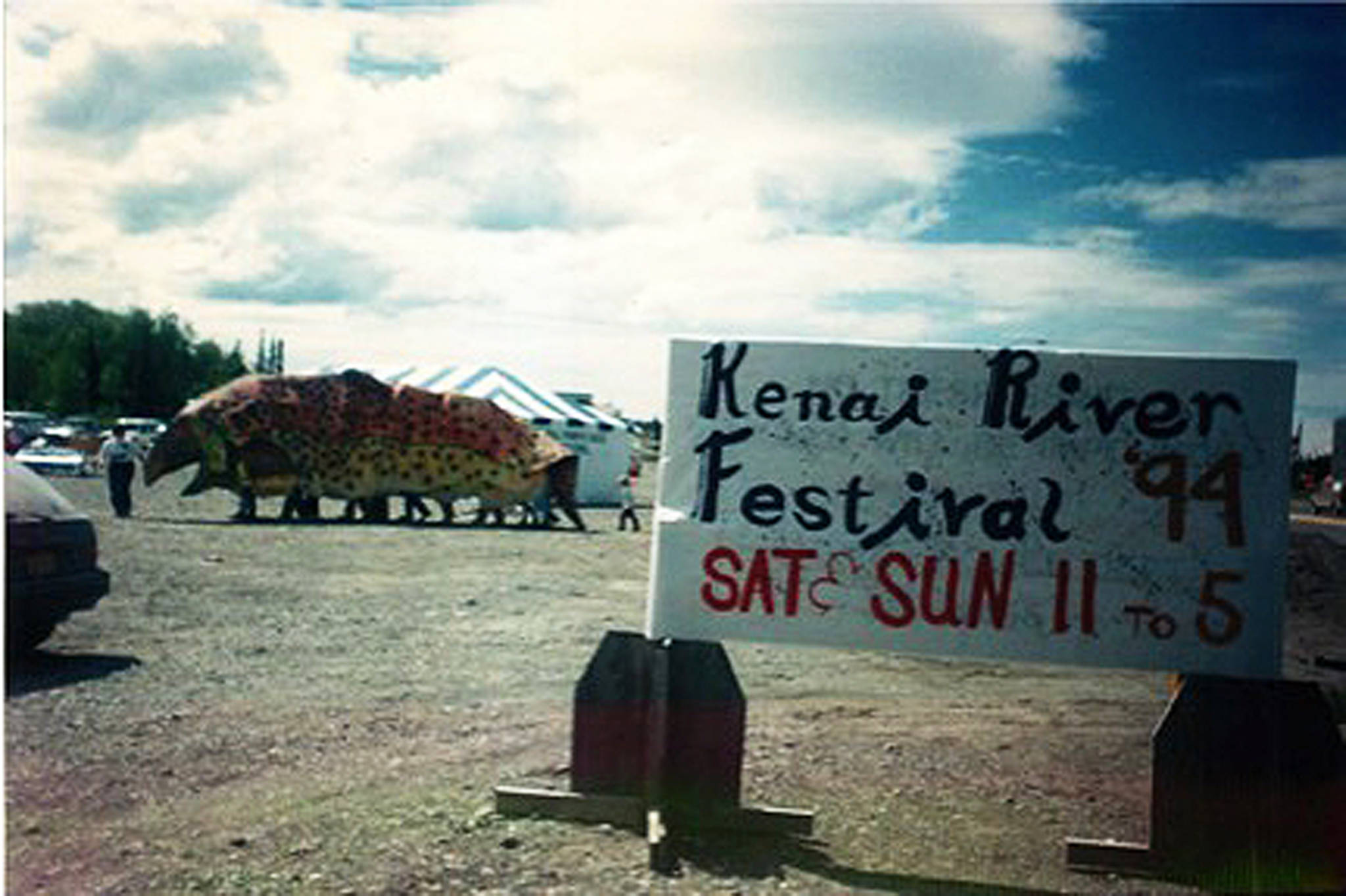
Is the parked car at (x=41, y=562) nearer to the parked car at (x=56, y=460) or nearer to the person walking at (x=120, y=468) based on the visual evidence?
the person walking at (x=120, y=468)

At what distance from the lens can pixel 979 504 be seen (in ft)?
18.1

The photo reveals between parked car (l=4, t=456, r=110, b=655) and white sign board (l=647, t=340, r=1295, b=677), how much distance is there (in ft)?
14.9

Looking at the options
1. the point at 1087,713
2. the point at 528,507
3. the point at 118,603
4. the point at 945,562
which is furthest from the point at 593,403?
the point at 945,562

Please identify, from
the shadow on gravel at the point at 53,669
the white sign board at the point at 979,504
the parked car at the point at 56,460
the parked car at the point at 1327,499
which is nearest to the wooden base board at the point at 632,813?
the white sign board at the point at 979,504

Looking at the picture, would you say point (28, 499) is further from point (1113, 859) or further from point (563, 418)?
point (563, 418)

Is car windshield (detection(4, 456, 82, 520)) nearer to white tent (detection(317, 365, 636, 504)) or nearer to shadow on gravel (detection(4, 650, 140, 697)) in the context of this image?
shadow on gravel (detection(4, 650, 140, 697))

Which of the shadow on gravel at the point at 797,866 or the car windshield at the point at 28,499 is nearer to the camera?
the shadow on gravel at the point at 797,866

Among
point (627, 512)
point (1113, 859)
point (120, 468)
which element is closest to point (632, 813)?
point (1113, 859)

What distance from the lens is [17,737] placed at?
6457 millimetres

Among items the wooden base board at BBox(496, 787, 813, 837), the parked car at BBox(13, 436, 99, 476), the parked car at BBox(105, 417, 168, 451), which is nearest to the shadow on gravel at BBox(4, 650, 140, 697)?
the wooden base board at BBox(496, 787, 813, 837)

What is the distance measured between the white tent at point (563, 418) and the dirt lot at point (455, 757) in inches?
595

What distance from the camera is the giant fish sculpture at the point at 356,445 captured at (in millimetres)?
23062

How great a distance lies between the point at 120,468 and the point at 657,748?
1580 cm

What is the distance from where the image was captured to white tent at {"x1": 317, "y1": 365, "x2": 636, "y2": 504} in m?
27.0
